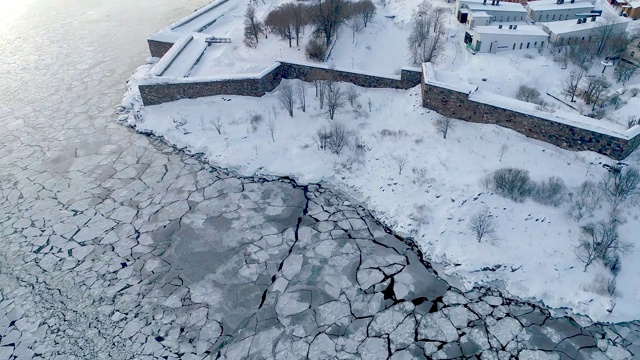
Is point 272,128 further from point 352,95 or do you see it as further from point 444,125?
point 444,125

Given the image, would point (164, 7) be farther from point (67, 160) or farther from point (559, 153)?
point (559, 153)

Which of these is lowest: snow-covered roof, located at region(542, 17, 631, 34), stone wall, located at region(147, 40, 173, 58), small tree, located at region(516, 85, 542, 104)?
small tree, located at region(516, 85, 542, 104)

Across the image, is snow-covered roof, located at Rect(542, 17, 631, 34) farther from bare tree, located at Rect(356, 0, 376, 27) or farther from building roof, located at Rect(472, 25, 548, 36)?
bare tree, located at Rect(356, 0, 376, 27)


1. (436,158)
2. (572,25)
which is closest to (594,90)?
(572,25)

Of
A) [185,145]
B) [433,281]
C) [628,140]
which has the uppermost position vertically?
[628,140]

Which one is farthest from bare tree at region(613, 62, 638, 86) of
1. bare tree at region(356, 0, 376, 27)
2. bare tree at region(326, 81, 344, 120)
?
bare tree at region(326, 81, 344, 120)

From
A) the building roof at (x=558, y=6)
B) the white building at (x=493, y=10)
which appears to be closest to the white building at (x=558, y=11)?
the building roof at (x=558, y=6)

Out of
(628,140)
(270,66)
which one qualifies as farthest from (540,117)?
(270,66)
